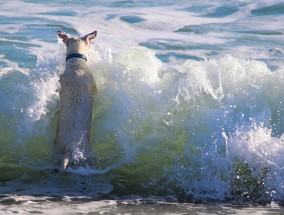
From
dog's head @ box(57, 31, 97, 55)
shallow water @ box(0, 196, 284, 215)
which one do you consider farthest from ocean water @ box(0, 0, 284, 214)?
dog's head @ box(57, 31, 97, 55)

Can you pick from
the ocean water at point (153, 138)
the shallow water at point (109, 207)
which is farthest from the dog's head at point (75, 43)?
the shallow water at point (109, 207)

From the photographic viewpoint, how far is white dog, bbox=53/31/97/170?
9.00m

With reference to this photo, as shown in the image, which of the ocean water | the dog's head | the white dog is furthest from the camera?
the dog's head

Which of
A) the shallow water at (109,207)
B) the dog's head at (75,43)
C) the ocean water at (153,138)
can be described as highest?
the dog's head at (75,43)

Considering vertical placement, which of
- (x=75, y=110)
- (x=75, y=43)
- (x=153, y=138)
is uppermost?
(x=75, y=43)

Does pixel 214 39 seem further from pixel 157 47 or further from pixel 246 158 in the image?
pixel 246 158

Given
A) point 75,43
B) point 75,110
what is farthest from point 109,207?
point 75,43

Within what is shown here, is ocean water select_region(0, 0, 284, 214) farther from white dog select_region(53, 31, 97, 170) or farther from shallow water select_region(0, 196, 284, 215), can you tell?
white dog select_region(53, 31, 97, 170)

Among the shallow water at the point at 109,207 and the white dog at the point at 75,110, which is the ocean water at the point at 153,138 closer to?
the shallow water at the point at 109,207

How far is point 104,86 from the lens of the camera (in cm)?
1040

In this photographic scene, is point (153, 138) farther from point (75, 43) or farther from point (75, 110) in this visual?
point (75, 43)

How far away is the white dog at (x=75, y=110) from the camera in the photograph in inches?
354

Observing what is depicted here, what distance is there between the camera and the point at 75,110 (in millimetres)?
9406

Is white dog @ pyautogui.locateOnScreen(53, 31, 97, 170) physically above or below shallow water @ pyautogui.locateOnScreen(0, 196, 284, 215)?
above
